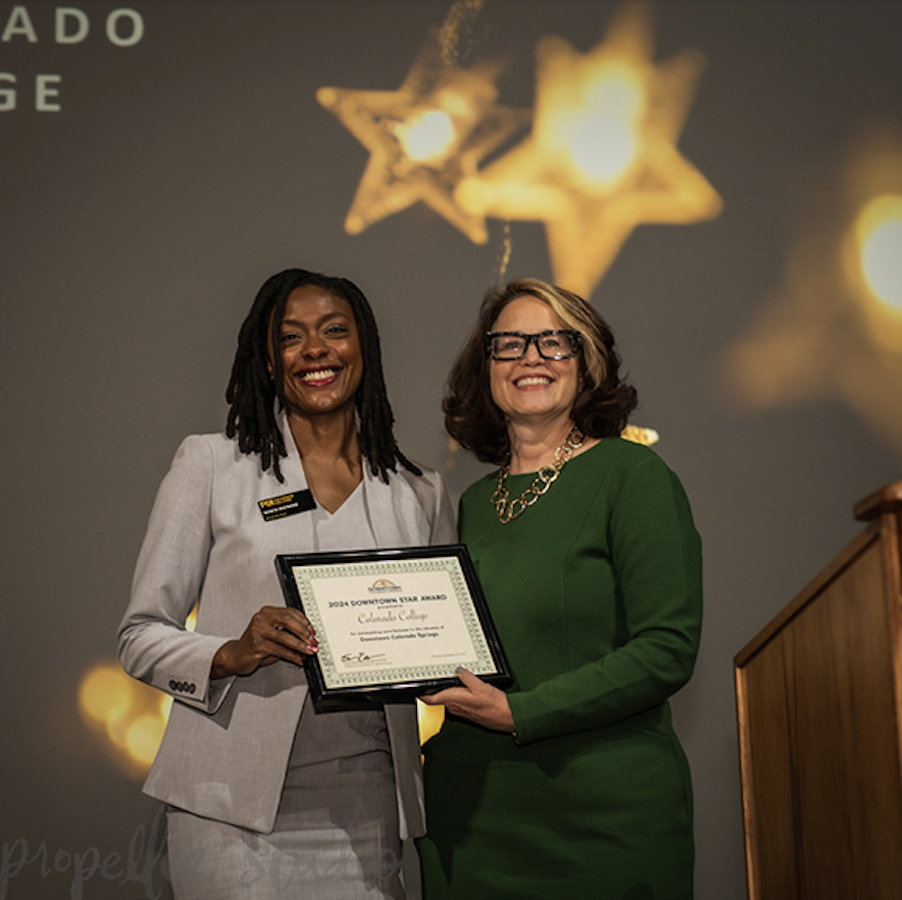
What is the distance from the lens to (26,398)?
308 centimetres

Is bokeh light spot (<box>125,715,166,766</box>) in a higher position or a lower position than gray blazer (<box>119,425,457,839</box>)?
lower

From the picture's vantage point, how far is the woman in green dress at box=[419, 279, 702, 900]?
177 centimetres

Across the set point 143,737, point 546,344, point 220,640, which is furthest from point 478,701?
point 143,737

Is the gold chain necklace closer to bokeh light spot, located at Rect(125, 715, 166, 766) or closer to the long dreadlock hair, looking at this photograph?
the long dreadlock hair

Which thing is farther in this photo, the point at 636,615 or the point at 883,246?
the point at 883,246

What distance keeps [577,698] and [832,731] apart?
0.46 metres

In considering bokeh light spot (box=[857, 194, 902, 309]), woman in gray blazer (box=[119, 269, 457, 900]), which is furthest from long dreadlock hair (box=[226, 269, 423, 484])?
bokeh light spot (box=[857, 194, 902, 309])

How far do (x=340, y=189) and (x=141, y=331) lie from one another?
0.80 metres

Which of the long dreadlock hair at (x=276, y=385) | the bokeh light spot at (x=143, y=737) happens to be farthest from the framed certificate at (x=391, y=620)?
the bokeh light spot at (x=143, y=737)

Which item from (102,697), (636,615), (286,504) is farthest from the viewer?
(102,697)

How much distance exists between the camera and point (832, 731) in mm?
1431

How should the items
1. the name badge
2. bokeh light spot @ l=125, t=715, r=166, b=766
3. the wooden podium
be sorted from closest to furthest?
1. the wooden podium
2. the name badge
3. bokeh light spot @ l=125, t=715, r=166, b=766

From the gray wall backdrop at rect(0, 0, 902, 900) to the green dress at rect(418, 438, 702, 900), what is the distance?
122cm

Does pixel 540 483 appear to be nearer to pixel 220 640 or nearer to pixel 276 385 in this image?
pixel 276 385
